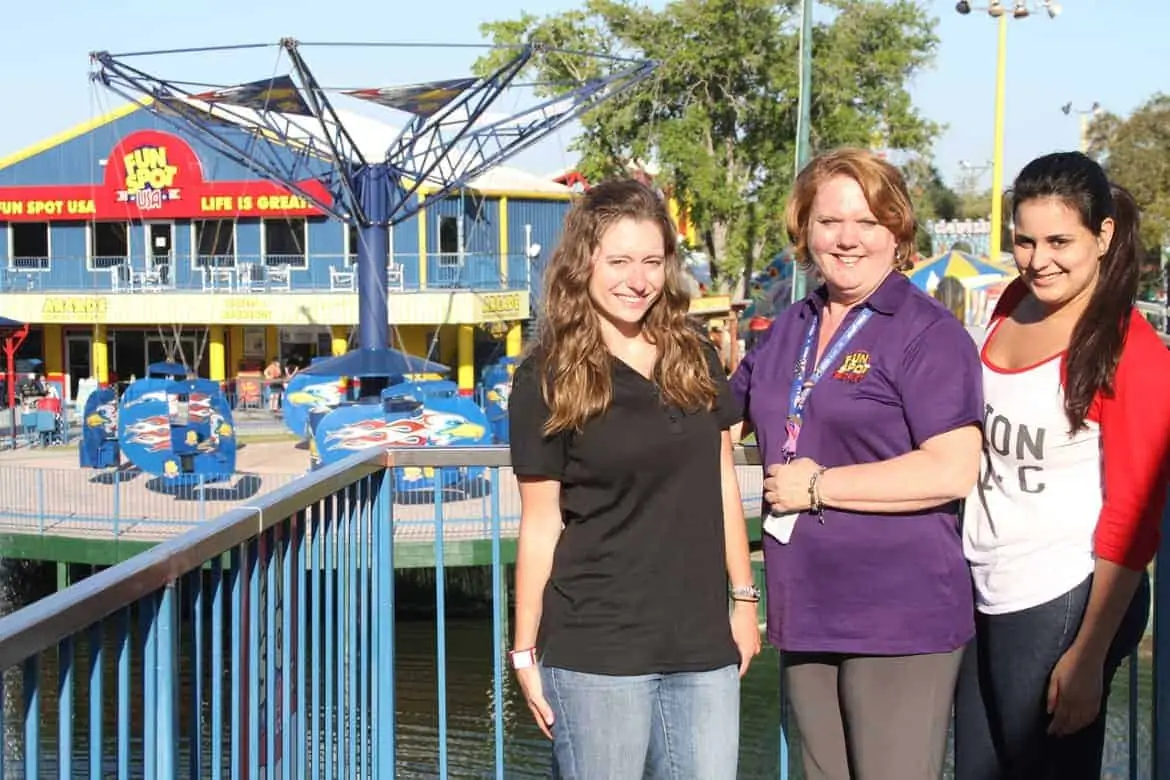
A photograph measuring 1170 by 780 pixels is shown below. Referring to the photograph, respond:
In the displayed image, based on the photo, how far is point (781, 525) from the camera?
2.98 meters

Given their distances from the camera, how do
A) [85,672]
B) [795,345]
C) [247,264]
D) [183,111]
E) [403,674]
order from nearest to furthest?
[85,672] → [795,345] → [403,674] → [183,111] → [247,264]

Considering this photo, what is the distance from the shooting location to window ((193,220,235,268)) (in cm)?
3741

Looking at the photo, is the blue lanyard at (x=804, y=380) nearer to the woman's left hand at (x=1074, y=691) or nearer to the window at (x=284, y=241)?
the woman's left hand at (x=1074, y=691)

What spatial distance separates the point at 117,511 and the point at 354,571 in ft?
52.4

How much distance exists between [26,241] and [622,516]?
1541 inches

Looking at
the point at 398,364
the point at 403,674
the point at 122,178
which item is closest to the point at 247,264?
the point at 122,178

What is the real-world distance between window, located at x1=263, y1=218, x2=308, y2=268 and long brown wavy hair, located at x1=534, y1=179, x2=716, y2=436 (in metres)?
34.5

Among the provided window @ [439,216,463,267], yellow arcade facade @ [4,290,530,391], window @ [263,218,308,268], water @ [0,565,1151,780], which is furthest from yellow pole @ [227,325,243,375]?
water @ [0,565,1151,780]

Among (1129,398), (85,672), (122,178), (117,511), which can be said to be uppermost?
(122,178)

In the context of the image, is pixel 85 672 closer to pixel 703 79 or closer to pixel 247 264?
pixel 703 79

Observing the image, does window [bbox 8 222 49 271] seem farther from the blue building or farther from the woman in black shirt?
the woman in black shirt

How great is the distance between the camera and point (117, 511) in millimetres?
18484

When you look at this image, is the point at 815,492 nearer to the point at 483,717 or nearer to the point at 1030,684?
the point at 1030,684

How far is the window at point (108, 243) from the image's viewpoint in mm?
37875
